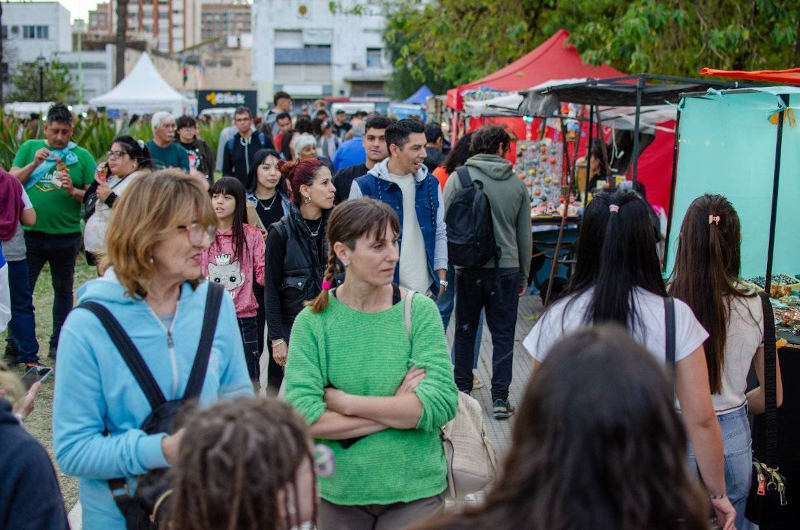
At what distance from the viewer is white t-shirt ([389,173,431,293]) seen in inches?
220

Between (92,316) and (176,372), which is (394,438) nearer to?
(176,372)

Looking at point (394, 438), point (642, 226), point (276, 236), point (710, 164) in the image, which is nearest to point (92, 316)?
point (394, 438)

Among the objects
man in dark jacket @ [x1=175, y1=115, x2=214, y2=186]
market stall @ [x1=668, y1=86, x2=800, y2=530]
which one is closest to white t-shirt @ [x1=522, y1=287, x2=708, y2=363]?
market stall @ [x1=668, y1=86, x2=800, y2=530]

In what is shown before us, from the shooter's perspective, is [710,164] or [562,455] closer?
[562,455]

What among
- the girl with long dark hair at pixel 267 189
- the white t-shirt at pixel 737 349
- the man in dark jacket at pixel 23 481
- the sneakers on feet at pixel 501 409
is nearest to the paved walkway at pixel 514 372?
the sneakers on feet at pixel 501 409

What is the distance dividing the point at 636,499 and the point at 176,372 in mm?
1387

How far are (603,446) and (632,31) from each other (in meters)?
10.3

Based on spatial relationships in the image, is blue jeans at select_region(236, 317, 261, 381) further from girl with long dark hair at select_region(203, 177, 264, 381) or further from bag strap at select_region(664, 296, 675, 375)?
bag strap at select_region(664, 296, 675, 375)

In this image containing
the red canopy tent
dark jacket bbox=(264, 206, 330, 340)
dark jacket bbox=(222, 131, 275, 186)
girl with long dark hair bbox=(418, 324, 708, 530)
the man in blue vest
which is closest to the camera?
girl with long dark hair bbox=(418, 324, 708, 530)

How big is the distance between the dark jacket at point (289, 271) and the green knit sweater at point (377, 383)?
193 cm

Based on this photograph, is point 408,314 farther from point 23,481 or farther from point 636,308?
point 23,481

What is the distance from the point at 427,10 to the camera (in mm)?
18344

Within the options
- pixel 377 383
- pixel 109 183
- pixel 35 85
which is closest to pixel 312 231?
pixel 377 383

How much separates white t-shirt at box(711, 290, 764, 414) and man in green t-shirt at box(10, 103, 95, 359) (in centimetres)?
562
